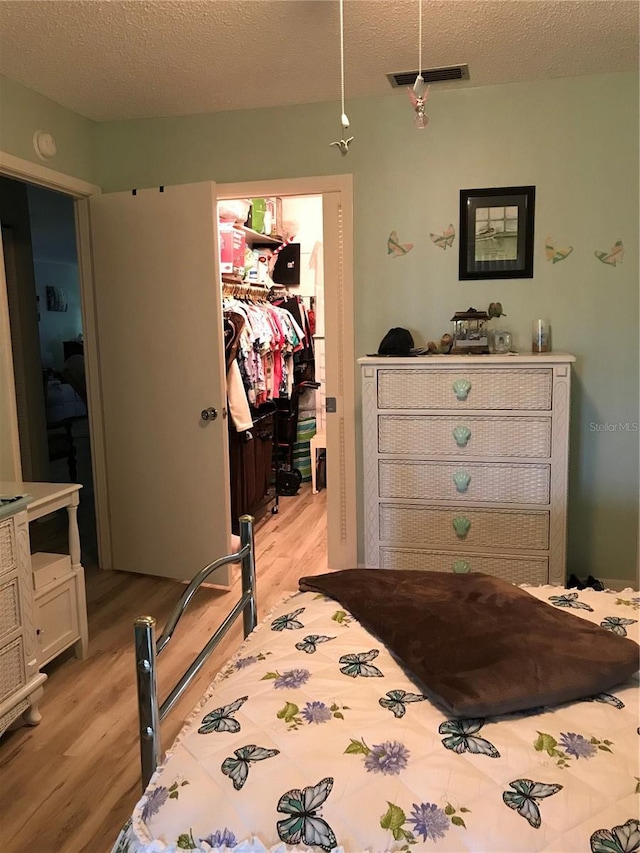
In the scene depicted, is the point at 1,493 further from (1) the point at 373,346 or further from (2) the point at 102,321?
(1) the point at 373,346

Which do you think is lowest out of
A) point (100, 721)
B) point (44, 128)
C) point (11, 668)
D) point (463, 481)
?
point (100, 721)

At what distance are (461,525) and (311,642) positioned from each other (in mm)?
1422

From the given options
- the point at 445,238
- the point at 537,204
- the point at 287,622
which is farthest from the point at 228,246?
the point at 287,622

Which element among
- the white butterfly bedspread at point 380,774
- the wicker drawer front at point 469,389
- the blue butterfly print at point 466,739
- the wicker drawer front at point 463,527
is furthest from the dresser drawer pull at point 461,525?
the blue butterfly print at point 466,739

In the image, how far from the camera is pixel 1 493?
2.43 metres

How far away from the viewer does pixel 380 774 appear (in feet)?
3.66

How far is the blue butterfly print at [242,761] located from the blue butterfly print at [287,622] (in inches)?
18.6

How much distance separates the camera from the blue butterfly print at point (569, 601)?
1.70 meters

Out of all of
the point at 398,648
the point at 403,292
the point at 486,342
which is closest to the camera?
the point at 398,648

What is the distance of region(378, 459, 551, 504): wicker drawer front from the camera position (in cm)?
274

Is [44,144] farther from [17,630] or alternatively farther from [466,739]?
[466,739]

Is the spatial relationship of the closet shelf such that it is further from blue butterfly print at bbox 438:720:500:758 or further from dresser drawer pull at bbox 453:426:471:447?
blue butterfly print at bbox 438:720:500:758

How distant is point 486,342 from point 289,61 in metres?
1.51

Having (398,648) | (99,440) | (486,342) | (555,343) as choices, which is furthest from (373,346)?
(398,648)
